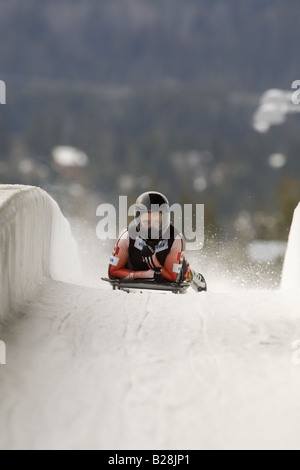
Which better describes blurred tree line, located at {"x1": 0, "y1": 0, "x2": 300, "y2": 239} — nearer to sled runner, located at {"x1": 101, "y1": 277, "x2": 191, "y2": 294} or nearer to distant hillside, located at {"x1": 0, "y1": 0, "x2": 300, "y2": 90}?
distant hillside, located at {"x1": 0, "y1": 0, "x2": 300, "y2": 90}

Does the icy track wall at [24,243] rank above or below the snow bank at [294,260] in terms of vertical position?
below

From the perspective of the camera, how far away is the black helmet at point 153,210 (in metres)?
3.72

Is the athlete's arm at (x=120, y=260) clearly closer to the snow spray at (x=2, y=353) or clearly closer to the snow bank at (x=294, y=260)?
the snow bank at (x=294, y=260)

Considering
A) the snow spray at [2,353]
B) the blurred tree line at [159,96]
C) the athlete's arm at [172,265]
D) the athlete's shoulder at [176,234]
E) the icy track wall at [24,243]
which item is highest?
the blurred tree line at [159,96]

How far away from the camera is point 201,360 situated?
183cm

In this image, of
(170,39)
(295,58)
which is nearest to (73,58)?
(170,39)

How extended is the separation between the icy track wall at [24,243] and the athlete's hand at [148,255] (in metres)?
0.67

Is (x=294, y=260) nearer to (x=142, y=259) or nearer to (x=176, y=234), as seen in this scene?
(x=176, y=234)

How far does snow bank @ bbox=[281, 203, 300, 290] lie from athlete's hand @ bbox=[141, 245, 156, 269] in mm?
1246

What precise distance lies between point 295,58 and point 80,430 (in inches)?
3805

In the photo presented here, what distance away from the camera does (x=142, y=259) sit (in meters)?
3.88

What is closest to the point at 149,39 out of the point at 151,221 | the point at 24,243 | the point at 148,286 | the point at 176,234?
the point at 176,234

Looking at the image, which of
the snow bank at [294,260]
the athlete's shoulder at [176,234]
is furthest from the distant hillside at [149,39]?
the athlete's shoulder at [176,234]

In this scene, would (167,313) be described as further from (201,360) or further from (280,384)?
(280,384)
